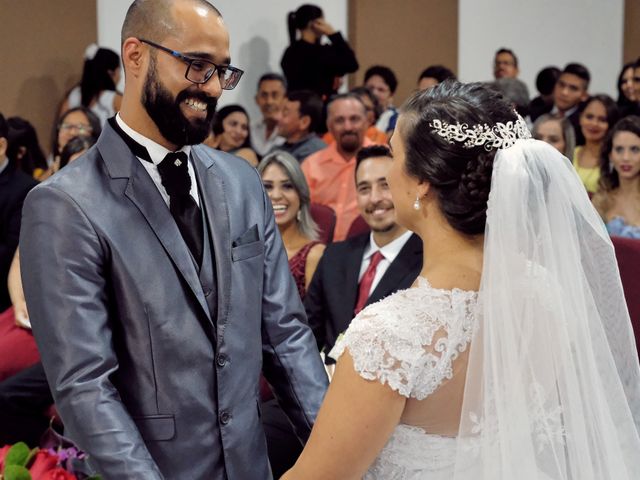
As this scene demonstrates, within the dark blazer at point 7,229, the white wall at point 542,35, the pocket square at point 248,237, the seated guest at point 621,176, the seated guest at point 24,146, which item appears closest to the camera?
the pocket square at point 248,237

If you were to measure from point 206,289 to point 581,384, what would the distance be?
2.48 ft

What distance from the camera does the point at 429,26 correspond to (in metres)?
9.79

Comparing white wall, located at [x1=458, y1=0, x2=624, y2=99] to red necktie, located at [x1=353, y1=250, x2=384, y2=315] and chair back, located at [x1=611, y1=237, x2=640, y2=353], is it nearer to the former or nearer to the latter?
red necktie, located at [x1=353, y1=250, x2=384, y2=315]

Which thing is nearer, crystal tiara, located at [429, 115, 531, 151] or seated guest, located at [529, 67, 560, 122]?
crystal tiara, located at [429, 115, 531, 151]

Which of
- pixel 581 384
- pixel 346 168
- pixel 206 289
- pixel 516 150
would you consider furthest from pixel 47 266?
pixel 346 168

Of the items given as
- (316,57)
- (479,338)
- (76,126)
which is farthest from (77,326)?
(316,57)

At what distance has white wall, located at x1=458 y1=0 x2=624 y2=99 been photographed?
10125mm

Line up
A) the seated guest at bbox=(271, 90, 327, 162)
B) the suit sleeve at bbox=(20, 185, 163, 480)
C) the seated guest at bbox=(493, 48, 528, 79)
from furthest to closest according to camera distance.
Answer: the seated guest at bbox=(493, 48, 528, 79), the seated guest at bbox=(271, 90, 327, 162), the suit sleeve at bbox=(20, 185, 163, 480)

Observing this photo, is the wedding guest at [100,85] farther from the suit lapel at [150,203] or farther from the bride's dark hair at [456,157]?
the bride's dark hair at [456,157]

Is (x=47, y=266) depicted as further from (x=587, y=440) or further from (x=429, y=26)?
(x=429, y=26)

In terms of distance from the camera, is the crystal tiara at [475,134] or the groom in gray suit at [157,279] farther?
the groom in gray suit at [157,279]

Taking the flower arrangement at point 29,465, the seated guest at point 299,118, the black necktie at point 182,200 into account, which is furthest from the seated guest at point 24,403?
the seated guest at point 299,118

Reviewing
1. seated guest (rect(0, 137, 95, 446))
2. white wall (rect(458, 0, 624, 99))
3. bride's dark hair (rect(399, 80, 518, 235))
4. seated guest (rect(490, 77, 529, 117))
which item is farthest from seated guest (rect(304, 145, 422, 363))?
white wall (rect(458, 0, 624, 99))

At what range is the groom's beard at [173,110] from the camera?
6.54ft
